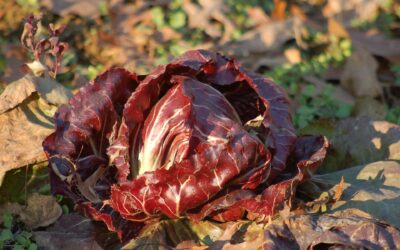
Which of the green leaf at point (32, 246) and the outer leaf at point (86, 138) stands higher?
the outer leaf at point (86, 138)

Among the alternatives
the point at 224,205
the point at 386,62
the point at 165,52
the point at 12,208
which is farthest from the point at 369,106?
the point at 12,208

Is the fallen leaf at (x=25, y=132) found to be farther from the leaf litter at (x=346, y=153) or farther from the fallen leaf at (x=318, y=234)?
the fallen leaf at (x=318, y=234)

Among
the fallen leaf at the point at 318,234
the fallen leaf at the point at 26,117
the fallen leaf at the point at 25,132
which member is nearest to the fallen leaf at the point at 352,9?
the fallen leaf at the point at 26,117

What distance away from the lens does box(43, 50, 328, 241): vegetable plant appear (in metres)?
3.05

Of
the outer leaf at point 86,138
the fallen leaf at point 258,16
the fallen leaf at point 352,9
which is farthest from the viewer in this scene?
the fallen leaf at point 352,9

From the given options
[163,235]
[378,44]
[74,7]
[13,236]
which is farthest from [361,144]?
[74,7]

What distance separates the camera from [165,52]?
233 inches

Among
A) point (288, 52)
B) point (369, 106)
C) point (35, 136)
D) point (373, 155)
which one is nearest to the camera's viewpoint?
point (35, 136)

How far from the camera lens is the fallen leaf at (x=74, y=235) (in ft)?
10.7

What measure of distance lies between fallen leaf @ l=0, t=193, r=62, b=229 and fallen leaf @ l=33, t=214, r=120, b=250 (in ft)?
0.20

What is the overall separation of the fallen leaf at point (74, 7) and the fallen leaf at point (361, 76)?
7.44 feet

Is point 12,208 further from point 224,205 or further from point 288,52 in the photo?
→ point 288,52

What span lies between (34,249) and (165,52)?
2.91m

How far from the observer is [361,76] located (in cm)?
548
